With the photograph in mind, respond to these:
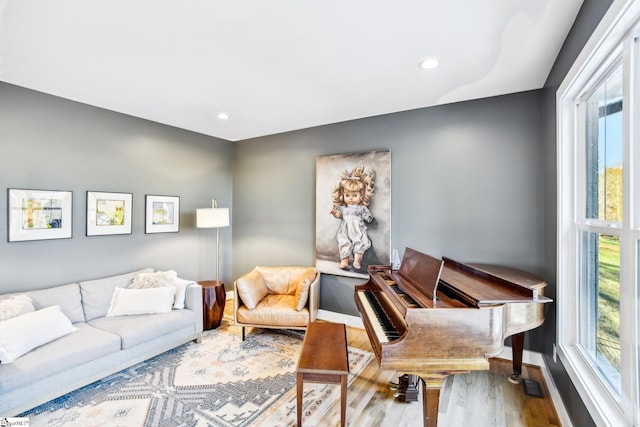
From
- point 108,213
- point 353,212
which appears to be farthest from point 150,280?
point 353,212

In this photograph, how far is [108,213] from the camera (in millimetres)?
3301

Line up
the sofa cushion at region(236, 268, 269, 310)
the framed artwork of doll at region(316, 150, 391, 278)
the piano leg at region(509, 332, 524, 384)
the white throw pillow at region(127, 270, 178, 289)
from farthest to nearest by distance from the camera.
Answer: the framed artwork of doll at region(316, 150, 391, 278)
the sofa cushion at region(236, 268, 269, 310)
the white throw pillow at region(127, 270, 178, 289)
the piano leg at region(509, 332, 524, 384)

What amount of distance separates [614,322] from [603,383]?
0.33m

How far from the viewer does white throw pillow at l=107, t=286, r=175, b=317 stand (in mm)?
2855

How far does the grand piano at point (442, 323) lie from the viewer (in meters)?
1.58

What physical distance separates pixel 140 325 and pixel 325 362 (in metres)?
1.90

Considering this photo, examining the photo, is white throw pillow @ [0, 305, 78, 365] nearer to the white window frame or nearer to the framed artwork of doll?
the framed artwork of doll

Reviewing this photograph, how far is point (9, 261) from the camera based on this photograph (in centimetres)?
264

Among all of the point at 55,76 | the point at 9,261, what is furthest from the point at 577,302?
the point at 9,261

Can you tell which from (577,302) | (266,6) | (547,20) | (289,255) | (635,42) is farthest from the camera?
(289,255)

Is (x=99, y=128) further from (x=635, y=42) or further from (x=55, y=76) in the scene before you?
(x=635, y=42)

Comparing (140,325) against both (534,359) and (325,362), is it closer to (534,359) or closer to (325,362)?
(325,362)

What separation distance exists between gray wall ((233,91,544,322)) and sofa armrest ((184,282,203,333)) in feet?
4.42

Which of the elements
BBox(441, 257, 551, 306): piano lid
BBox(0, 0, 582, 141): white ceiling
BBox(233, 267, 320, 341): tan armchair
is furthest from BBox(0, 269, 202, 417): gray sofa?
BBox(441, 257, 551, 306): piano lid
